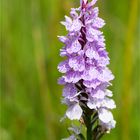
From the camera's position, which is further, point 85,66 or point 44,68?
point 44,68

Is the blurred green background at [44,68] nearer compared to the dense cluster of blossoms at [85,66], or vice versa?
the dense cluster of blossoms at [85,66]

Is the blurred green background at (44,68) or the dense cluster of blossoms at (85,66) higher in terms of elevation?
the blurred green background at (44,68)

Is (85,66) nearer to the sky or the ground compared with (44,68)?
nearer to the ground

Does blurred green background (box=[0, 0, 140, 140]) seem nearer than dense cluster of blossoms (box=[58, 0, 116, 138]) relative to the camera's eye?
No
